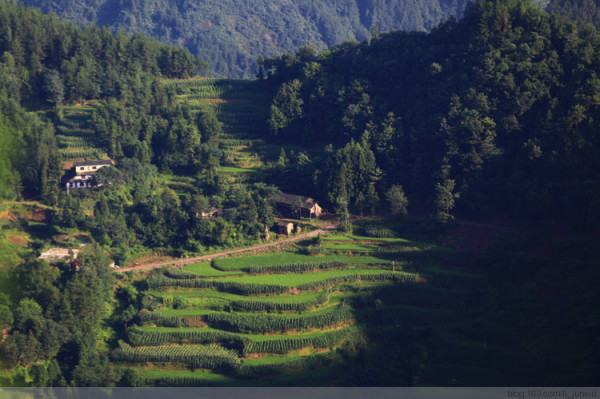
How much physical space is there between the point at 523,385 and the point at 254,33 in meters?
102

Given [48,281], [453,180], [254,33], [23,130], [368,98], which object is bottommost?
[48,281]

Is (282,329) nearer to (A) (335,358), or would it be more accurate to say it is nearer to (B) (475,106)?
(A) (335,358)

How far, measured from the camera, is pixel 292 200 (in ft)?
169

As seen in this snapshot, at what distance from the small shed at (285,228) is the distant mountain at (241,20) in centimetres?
7302

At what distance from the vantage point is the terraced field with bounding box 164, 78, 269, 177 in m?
57.6

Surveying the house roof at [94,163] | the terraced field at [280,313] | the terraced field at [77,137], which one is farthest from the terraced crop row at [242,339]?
the terraced field at [77,137]

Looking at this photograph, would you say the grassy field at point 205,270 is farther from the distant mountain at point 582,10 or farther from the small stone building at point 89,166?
the distant mountain at point 582,10

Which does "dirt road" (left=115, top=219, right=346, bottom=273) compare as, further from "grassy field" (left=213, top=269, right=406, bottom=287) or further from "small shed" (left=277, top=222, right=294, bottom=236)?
"grassy field" (left=213, top=269, right=406, bottom=287)

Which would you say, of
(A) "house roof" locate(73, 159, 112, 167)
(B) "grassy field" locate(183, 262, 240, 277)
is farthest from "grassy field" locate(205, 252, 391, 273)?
(A) "house roof" locate(73, 159, 112, 167)

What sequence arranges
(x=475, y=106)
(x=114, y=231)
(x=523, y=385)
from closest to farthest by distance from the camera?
(x=523, y=385) → (x=114, y=231) → (x=475, y=106)

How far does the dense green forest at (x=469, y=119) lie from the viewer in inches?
1762

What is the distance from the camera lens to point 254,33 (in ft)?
408

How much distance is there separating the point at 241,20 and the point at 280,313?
93.9 metres

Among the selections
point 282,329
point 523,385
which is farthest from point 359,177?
point 523,385
